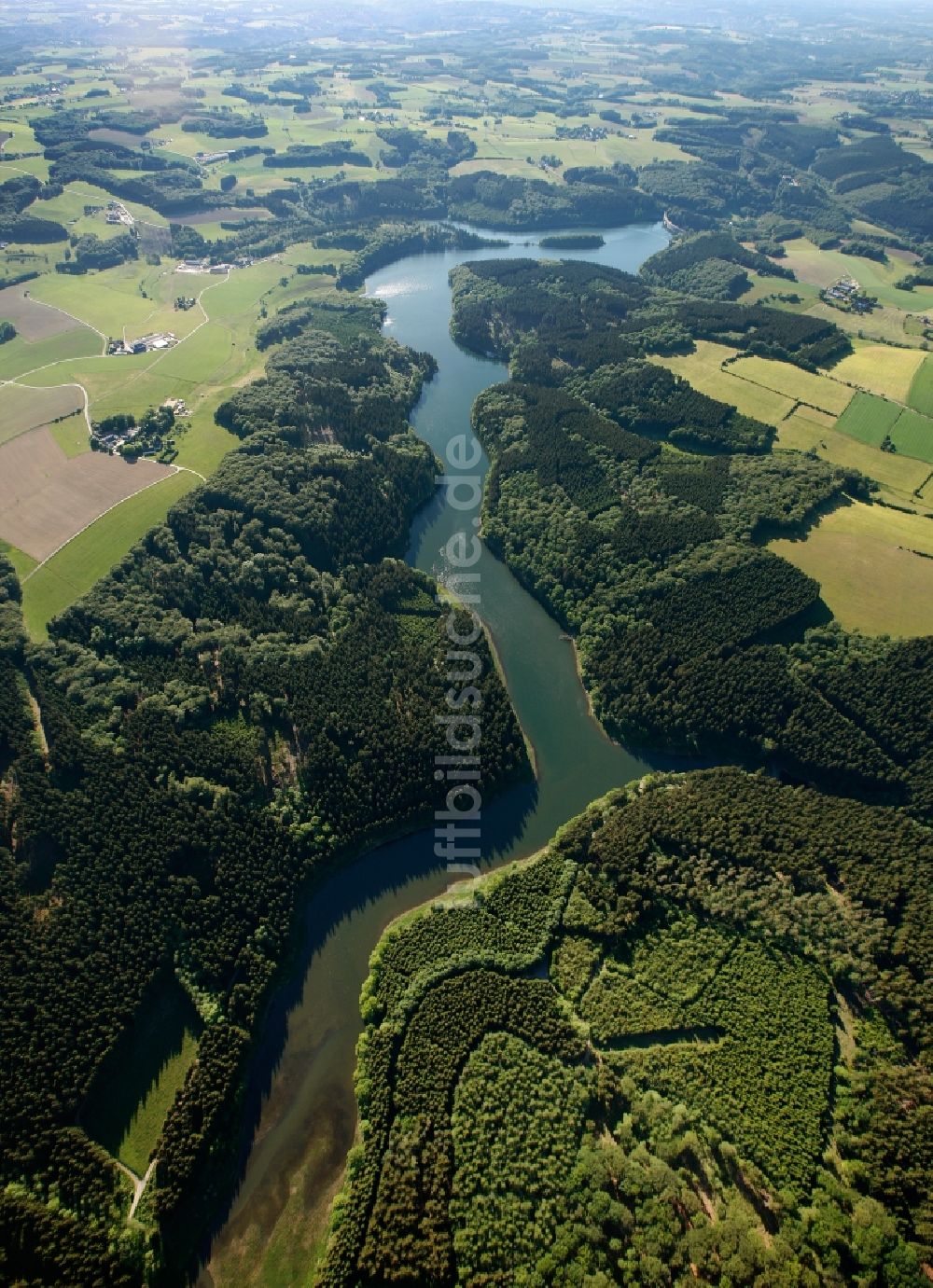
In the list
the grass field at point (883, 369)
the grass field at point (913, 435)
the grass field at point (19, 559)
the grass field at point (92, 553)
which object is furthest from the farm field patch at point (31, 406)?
the grass field at point (913, 435)

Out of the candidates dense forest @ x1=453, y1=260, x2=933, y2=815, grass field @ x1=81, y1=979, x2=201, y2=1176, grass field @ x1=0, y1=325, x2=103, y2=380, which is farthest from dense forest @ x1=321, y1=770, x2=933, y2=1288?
grass field @ x1=0, y1=325, x2=103, y2=380

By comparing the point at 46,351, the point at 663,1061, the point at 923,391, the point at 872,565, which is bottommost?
the point at 663,1061

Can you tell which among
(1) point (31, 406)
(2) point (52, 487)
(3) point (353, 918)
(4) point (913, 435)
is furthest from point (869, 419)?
(1) point (31, 406)

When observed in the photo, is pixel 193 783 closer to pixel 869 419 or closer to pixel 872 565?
pixel 872 565

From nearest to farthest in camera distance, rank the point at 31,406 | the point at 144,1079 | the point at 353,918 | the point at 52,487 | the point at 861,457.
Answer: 1. the point at 144,1079
2. the point at 353,918
3. the point at 52,487
4. the point at 861,457
5. the point at 31,406

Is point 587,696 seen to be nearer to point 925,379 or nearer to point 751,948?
point 751,948

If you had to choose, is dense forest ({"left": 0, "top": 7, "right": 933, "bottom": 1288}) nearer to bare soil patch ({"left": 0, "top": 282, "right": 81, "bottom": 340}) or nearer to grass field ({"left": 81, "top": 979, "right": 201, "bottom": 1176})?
grass field ({"left": 81, "top": 979, "right": 201, "bottom": 1176})
